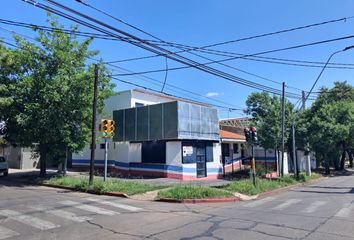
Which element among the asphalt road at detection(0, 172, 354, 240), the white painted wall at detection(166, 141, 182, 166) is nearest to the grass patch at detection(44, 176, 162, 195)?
the asphalt road at detection(0, 172, 354, 240)

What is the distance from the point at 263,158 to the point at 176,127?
16.6 meters

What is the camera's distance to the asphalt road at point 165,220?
806cm

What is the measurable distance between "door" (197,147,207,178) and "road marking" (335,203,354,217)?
12601 millimetres

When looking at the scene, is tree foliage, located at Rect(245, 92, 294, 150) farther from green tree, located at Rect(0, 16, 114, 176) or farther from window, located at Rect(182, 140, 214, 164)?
green tree, located at Rect(0, 16, 114, 176)

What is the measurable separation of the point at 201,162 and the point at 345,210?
14.0m

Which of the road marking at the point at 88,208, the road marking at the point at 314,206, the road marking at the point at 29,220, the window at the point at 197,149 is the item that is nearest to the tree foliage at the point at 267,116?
the window at the point at 197,149

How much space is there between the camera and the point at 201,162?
82.8 feet

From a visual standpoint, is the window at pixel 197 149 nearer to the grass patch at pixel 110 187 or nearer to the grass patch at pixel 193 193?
the grass patch at pixel 110 187

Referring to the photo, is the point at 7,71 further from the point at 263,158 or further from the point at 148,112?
the point at 263,158

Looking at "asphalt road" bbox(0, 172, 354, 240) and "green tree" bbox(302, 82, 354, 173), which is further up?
"green tree" bbox(302, 82, 354, 173)

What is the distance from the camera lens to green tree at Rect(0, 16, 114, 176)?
18.9 m

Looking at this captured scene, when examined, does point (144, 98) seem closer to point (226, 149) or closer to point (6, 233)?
point (226, 149)

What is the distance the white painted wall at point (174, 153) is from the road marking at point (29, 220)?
1345 centimetres

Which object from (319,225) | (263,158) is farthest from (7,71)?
(263,158)
